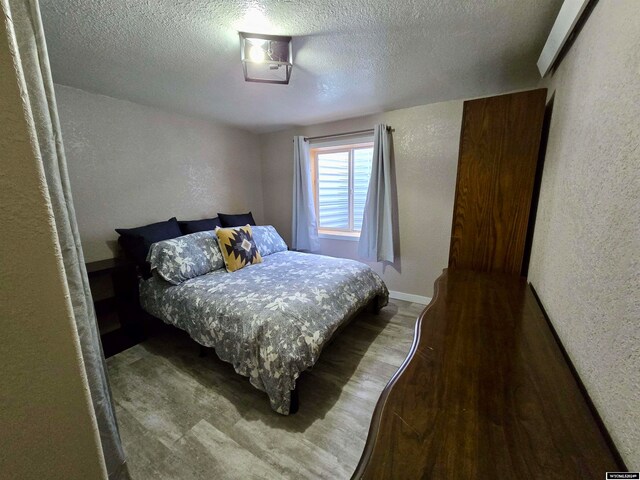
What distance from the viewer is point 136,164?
2.52m

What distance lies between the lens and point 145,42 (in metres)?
1.46

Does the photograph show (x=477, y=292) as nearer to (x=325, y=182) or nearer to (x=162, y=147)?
(x=325, y=182)

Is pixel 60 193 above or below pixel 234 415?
above

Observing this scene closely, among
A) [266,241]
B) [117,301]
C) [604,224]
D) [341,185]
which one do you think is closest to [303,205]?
[341,185]

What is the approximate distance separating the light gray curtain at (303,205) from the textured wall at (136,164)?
2.89ft

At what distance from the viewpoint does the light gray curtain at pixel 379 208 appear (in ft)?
9.30

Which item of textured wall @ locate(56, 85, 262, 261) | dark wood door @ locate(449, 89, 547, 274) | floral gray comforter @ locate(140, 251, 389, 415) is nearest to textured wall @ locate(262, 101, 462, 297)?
floral gray comforter @ locate(140, 251, 389, 415)

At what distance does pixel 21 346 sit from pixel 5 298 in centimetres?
Result: 10

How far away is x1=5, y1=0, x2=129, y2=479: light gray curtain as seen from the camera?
2.25 ft

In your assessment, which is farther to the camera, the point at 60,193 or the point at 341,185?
the point at 341,185

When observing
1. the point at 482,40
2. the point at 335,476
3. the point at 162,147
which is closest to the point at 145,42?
the point at 162,147

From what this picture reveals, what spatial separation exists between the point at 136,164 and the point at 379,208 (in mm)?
2637

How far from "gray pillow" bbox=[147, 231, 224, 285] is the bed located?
0.01 metres

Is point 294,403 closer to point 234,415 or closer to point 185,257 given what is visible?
point 234,415
